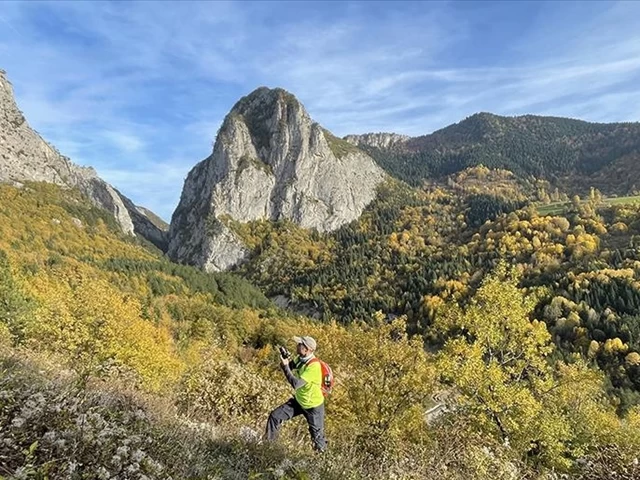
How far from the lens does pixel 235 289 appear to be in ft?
519

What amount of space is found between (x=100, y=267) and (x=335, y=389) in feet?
389

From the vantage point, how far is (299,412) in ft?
34.3

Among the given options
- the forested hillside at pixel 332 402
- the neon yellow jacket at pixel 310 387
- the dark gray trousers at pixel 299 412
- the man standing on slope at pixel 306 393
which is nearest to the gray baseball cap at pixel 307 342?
the man standing on slope at pixel 306 393

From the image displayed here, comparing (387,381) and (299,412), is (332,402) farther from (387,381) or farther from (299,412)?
(299,412)

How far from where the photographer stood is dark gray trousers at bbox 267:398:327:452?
32.3 ft

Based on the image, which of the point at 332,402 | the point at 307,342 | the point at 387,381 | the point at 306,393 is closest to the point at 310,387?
the point at 306,393

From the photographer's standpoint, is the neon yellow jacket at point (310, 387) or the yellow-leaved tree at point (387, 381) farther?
the yellow-leaved tree at point (387, 381)

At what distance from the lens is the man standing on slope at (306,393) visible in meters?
10.1

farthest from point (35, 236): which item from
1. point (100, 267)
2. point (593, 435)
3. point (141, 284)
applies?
point (593, 435)

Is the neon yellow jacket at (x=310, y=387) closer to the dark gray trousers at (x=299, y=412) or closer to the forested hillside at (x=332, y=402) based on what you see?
the dark gray trousers at (x=299, y=412)

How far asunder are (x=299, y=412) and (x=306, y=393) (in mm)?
520

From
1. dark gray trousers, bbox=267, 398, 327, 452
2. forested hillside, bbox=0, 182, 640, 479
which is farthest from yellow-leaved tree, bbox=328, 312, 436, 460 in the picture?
dark gray trousers, bbox=267, 398, 327, 452

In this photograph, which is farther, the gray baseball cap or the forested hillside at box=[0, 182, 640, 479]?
the gray baseball cap

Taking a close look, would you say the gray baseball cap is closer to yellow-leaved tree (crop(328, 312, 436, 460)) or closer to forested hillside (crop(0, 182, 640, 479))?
forested hillside (crop(0, 182, 640, 479))
